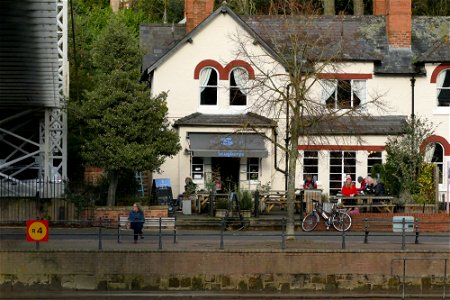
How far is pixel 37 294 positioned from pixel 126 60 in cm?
1285

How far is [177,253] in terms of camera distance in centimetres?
3297

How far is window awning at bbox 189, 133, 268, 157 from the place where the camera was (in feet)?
155

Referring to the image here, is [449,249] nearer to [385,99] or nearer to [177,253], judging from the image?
[177,253]

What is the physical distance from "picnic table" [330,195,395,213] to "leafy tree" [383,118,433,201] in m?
1.01

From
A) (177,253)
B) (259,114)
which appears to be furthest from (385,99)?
(177,253)

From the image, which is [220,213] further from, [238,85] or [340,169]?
[340,169]

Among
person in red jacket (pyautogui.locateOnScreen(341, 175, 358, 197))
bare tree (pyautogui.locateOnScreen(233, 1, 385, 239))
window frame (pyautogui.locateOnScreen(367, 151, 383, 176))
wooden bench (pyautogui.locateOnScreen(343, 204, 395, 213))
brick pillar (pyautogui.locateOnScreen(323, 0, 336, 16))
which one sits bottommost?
wooden bench (pyautogui.locateOnScreen(343, 204, 395, 213))

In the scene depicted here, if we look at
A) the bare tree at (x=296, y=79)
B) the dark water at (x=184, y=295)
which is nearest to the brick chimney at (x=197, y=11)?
the bare tree at (x=296, y=79)

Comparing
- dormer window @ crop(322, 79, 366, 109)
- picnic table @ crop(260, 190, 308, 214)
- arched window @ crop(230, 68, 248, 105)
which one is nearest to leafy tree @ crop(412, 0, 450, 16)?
dormer window @ crop(322, 79, 366, 109)

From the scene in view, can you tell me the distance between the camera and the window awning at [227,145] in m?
47.1

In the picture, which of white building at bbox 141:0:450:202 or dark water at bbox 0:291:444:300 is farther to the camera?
white building at bbox 141:0:450:202

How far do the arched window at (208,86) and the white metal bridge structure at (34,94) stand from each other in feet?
22.9

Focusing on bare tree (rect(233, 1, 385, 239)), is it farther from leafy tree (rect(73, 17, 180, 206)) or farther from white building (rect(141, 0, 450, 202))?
leafy tree (rect(73, 17, 180, 206))

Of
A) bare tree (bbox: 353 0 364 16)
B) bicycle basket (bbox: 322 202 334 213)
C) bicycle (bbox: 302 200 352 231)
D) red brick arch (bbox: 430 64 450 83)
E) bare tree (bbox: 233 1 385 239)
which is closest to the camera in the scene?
bare tree (bbox: 233 1 385 239)
